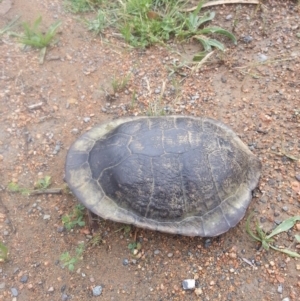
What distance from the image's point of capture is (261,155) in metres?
3.13

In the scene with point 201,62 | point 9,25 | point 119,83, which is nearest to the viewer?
point 119,83

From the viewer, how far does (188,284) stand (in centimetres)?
257

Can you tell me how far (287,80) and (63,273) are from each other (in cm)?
271

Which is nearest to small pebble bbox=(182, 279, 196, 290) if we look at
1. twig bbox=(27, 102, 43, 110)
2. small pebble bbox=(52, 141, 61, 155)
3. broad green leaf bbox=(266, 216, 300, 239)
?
broad green leaf bbox=(266, 216, 300, 239)

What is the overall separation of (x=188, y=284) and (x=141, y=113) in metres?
1.64

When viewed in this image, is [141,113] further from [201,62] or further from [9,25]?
[9,25]

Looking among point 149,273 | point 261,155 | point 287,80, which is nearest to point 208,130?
point 261,155

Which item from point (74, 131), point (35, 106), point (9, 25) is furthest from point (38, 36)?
point (74, 131)

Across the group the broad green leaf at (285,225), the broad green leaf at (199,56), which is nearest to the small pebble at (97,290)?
the broad green leaf at (285,225)

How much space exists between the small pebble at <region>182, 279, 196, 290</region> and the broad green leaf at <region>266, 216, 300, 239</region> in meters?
0.66

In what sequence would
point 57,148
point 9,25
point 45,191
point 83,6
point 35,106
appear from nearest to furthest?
1. point 45,191
2. point 57,148
3. point 35,106
4. point 9,25
5. point 83,6

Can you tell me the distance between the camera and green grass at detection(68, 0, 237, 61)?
3.94 m

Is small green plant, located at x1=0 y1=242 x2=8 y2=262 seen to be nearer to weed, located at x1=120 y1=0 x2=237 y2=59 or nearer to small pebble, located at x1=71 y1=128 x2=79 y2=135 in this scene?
small pebble, located at x1=71 y1=128 x2=79 y2=135

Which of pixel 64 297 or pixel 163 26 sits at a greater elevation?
pixel 163 26
